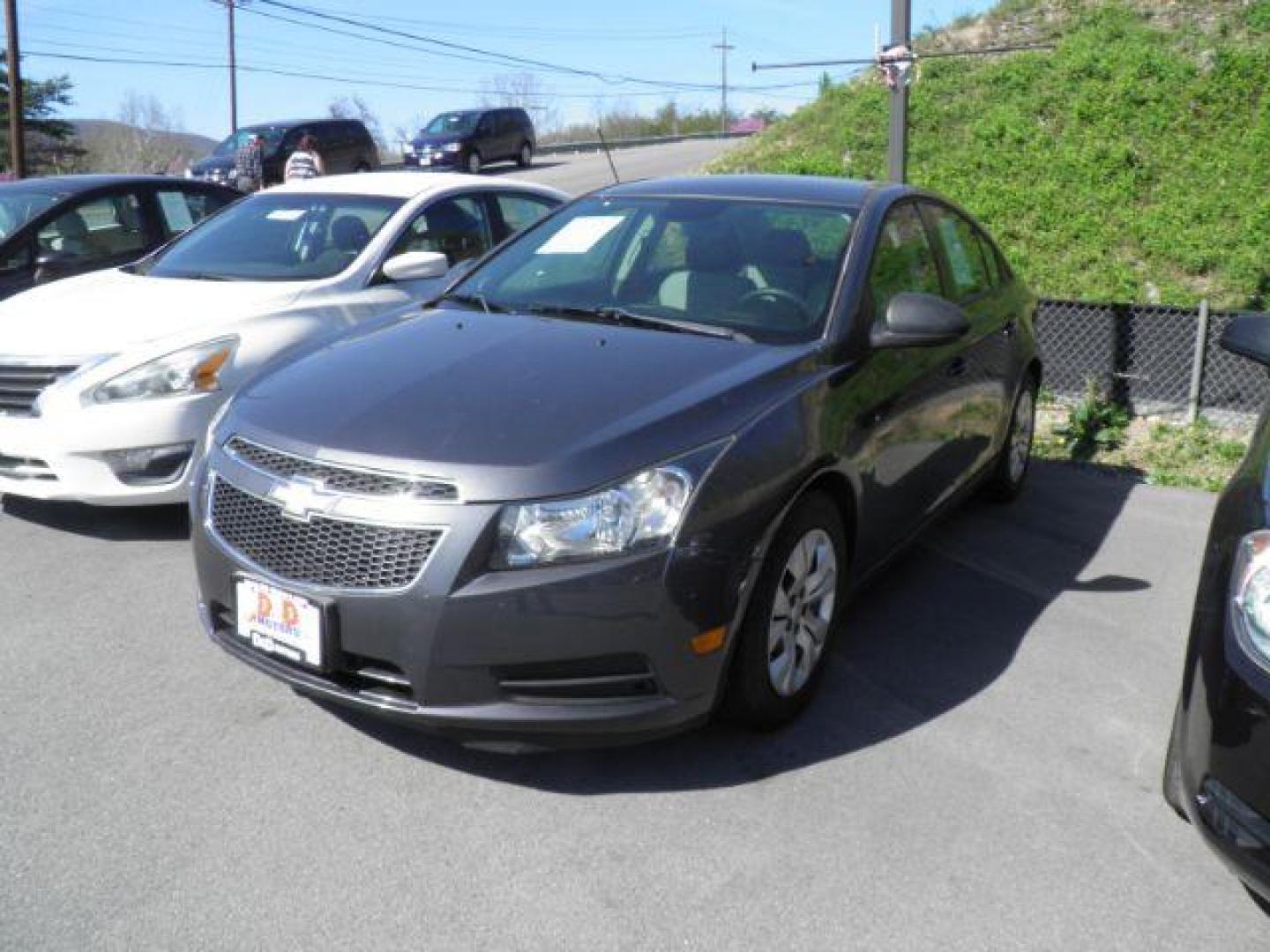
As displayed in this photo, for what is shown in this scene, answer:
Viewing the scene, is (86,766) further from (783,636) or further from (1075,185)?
(1075,185)

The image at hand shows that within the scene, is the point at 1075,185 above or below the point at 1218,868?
Result: above

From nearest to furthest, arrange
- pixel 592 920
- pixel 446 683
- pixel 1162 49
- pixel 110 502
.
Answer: pixel 592 920, pixel 446 683, pixel 110 502, pixel 1162 49

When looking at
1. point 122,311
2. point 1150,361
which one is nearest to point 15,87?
point 122,311

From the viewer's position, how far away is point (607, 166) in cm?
3005

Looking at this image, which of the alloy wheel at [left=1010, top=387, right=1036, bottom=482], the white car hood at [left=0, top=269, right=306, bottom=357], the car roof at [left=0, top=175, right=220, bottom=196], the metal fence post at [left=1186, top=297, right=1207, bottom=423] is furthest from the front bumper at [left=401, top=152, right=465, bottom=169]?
the alloy wheel at [left=1010, top=387, right=1036, bottom=482]

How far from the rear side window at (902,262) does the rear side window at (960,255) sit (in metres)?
0.20

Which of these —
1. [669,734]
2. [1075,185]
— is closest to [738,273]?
[669,734]

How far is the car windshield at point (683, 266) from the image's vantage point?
397 centimetres

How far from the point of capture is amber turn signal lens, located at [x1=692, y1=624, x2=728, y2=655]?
9.90ft

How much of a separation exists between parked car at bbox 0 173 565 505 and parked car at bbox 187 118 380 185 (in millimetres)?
19371

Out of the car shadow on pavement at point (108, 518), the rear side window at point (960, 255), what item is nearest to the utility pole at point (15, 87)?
the car shadow on pavement at point (108, 518)

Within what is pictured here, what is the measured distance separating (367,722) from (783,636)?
125cm

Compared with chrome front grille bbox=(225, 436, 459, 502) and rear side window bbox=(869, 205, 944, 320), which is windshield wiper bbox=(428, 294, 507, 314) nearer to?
chrome front grille bbox=(225, 436, 459, 502)

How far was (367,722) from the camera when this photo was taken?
11.5 feet
